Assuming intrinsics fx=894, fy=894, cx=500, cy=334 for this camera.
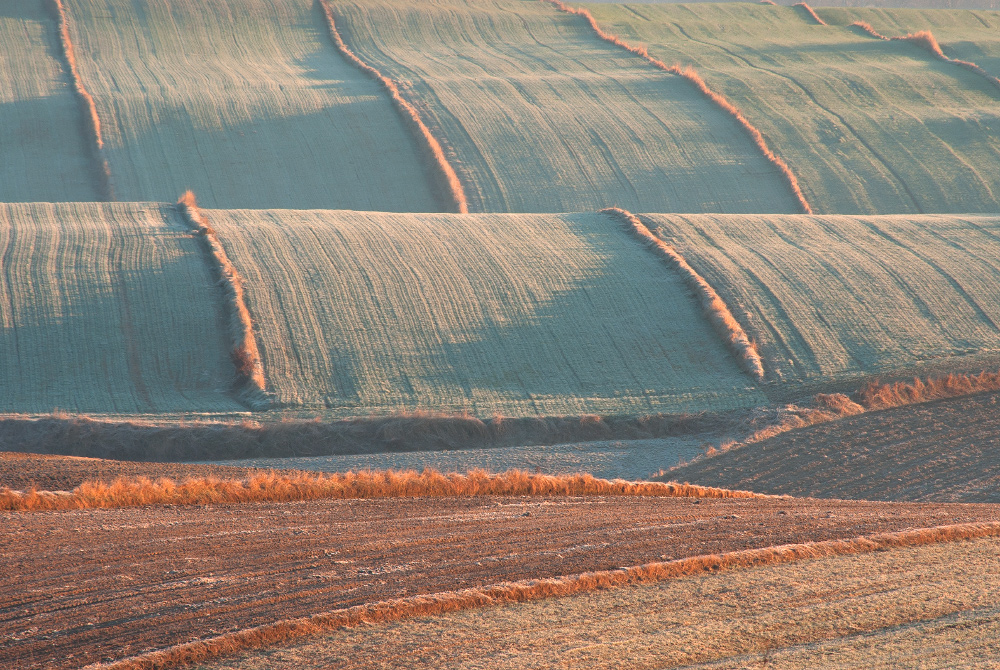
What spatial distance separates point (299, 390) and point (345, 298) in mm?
3321

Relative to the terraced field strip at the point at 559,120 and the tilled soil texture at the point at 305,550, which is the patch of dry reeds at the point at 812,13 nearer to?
the terraced field strip at the point at 559,120

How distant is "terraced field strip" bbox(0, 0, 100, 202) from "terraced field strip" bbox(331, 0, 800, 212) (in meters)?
11.6

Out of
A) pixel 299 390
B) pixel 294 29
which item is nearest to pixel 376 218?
pixel 299 390

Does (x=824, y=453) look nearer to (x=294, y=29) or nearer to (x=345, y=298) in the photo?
(x=345, y=298)

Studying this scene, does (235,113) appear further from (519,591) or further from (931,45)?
(931,45)

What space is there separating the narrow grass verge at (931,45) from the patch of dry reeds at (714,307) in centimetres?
2484

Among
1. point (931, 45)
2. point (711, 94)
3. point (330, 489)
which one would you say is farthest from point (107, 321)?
point (931, 45)

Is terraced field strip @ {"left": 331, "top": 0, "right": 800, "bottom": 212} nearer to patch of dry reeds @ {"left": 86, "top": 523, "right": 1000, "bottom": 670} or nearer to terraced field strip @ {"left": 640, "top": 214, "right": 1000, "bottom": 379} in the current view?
terraced field strip @ {"left": 640, "top": 214, "right": 1000, "bottom": 379}

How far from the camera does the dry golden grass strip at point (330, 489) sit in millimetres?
10711

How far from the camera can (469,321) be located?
61.6ft

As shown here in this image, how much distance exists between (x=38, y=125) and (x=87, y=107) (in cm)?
171

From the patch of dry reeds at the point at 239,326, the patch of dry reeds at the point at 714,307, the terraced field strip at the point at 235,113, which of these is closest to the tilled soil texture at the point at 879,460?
the patch of dry reeds at the point at 714,307

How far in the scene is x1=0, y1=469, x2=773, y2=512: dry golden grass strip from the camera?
10.7 metres

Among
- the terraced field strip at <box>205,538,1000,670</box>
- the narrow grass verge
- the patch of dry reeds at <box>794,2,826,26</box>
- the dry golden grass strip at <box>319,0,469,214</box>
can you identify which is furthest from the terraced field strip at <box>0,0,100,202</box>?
the patch of dry reeds at <box>794,2,826,26</box>
